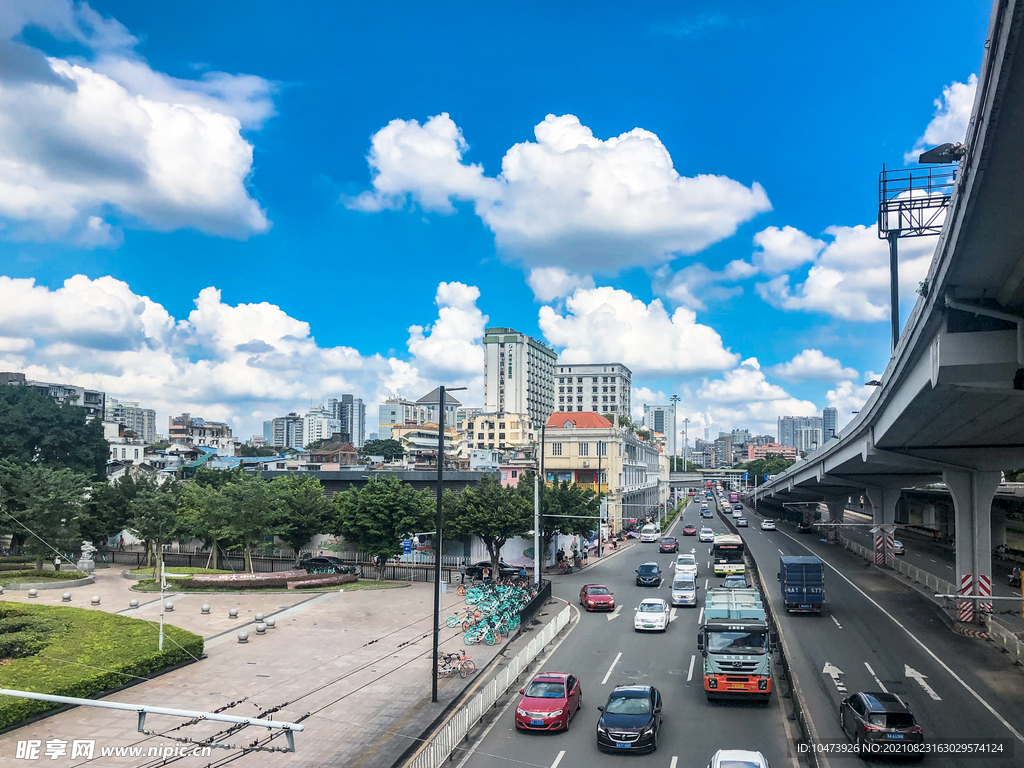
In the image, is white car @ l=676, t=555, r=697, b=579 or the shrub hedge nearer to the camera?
the shrub hedge

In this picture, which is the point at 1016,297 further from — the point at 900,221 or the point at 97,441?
the point at 97,441

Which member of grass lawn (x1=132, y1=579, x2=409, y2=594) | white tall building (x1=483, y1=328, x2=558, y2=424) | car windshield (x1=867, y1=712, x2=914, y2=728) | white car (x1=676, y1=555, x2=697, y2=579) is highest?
white tall building (x1=483, y1=328, x2=558, y2=424)

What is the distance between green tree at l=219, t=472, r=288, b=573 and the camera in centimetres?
4694

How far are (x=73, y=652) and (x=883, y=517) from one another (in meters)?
55.9

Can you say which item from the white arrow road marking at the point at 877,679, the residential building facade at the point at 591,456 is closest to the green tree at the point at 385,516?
the white arrow road marking at the point at 877,679

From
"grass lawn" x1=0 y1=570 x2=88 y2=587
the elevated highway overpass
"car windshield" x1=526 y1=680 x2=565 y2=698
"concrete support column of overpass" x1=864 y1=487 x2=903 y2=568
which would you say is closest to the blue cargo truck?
the elevated highway overpass

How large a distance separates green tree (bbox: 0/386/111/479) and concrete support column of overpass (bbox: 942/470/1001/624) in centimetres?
6258

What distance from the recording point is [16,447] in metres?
62.9

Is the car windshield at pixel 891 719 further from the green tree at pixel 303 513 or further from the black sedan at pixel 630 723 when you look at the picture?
the green tree at pixel 303 513

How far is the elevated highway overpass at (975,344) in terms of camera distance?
30.9 ft

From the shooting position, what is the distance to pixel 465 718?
779 inches

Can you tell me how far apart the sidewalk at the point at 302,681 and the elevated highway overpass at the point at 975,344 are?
1613 cm

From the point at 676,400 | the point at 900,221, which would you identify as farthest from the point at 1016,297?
the point at 676,400

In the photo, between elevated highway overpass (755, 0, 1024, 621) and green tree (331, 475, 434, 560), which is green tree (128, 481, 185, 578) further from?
elevated highway overpass (755, 0, 1024, 621)
